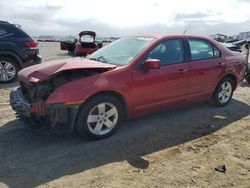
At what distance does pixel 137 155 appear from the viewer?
4.30 metres

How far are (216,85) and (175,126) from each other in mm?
1499

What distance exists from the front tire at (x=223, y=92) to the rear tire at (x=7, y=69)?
5.69 meters

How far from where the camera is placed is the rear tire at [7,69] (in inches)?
350

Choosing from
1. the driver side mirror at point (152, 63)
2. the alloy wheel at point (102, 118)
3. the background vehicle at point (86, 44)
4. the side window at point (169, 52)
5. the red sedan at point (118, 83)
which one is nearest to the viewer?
the red sedan at point (118, 83)

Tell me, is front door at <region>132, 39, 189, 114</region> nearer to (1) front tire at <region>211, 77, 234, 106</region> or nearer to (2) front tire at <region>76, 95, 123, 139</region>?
(2) front tire at <region>76, 95, 123, 139</region>

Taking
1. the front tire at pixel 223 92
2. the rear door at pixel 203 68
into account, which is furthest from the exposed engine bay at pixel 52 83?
the front tire at pixel 223 92

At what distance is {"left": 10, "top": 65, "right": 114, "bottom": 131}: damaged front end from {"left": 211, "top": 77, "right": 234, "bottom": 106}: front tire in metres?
2.81

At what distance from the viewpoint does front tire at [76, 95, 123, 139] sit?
448cm

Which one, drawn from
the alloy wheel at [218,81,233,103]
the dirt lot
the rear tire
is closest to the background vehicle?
the rear tire

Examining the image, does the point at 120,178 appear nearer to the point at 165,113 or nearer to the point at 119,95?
the point at 119,95

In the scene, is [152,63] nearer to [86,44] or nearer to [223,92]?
[223,92]

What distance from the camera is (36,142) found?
4656 mm

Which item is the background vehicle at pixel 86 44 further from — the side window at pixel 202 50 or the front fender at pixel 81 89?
the front fender at pixel 81 89

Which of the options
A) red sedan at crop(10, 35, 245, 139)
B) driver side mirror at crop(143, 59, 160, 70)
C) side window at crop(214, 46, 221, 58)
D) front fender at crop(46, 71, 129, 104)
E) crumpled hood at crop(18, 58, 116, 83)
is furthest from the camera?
side window at crop(214, 46, 221, 58)
